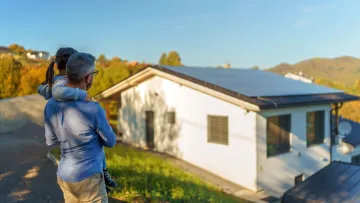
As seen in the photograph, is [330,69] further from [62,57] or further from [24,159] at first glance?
[62,57]

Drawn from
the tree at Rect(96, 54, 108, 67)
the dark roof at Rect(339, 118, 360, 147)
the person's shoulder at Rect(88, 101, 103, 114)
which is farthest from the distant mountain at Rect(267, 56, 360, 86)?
the person's shoulder at Rect(88, 101, 103, 114)

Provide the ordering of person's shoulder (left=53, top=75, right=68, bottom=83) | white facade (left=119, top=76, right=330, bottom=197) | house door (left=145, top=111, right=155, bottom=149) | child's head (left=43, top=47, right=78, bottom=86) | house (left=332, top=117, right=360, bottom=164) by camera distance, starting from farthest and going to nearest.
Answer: house (left=332, top=117, right=360, bottom=164) < house door (left=145, top=111, right=155, bottom=149) < white facade (left=119, top=76, right=330, bottom=197) < child's head (left=43, top=47, right=78, bottom=86) < person's shoulder (left=53, top=75, right=68, bottom=83)

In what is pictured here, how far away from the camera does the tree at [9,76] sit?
63.1 feet

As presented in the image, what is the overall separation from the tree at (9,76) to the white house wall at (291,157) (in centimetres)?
1625

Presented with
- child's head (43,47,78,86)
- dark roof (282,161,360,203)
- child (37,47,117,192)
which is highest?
child's head (43,47,78,86)

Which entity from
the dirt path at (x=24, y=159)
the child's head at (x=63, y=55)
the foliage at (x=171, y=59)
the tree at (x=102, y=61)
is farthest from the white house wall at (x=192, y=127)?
the foliage at (x=171, y=59)

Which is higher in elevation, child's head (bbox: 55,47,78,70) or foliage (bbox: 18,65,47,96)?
child's head (bbox: 55,47,78,70)

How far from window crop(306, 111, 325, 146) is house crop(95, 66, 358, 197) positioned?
46mm

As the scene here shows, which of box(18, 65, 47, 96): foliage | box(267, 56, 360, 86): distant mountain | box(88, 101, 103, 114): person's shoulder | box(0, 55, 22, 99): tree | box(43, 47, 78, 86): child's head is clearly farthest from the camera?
box(267, 56, 360, 86): distant mountain

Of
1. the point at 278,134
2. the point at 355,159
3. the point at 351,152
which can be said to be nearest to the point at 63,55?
the point at 278,134

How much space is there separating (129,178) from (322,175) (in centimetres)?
399

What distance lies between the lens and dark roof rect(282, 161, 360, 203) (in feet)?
15.6

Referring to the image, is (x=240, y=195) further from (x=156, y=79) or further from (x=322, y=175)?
(x=156, y=79)

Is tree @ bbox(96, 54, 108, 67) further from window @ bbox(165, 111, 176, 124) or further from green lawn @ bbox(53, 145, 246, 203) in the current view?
green lawn @ bbox(53, 145, 246, 203)
